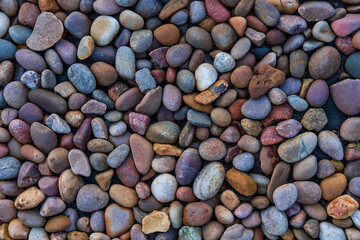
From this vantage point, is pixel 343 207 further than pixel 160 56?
No

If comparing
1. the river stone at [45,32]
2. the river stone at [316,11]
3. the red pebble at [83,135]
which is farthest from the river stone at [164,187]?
the river stone at [316,11]

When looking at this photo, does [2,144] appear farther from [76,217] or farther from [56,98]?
[76,217]

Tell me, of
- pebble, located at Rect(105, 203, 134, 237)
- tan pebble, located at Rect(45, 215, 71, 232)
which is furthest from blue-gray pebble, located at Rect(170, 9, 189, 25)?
tan pebble, located at Rect(45, 215, 71, 232)

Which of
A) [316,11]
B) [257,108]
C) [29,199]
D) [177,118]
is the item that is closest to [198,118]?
[177,118]

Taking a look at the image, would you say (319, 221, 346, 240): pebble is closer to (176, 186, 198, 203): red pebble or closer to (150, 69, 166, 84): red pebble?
(176, 186, 198, 203): red pebble

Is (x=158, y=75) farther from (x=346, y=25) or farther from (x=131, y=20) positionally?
(x=346, y=25)

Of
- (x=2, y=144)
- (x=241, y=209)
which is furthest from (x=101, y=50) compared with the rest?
(x=241, y=209)
